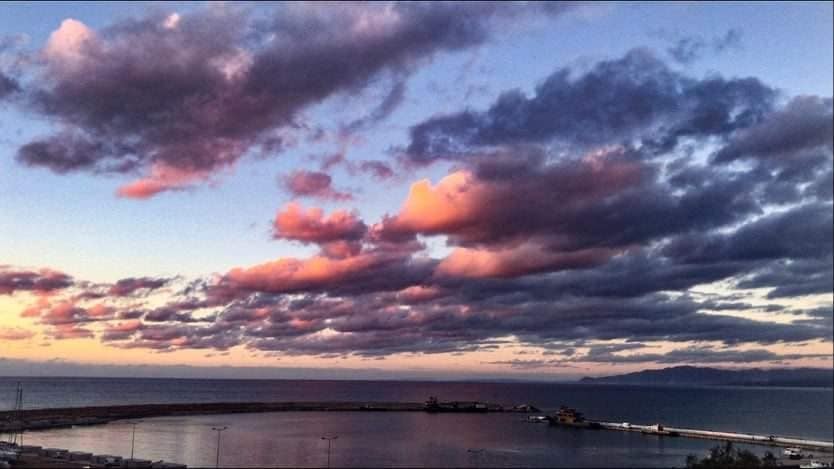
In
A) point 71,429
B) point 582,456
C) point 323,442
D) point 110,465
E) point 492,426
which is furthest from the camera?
point 492,426

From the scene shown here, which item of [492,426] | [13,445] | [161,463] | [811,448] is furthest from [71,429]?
[811,448]

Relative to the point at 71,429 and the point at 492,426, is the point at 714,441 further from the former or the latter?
the point at 71,429

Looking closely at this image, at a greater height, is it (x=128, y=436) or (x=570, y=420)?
(x=128, y=436)

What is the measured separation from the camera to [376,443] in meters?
131

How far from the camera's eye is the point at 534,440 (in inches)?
5630

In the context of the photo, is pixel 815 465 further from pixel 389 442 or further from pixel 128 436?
pixel 128 436

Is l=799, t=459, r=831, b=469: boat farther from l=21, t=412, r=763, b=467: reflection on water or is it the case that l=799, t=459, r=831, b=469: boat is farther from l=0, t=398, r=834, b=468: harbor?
l=21, t=412, r=763, b=467: reflection on water

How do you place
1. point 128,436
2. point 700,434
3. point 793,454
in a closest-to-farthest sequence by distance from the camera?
point 793,454
point 128,436
point 700,434

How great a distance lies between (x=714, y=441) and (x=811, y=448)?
22382mm

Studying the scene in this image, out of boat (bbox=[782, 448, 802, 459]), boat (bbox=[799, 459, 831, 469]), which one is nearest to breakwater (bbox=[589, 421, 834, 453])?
boat (bbox=[782, 448, 802, 459])

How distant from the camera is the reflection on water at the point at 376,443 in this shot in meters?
107

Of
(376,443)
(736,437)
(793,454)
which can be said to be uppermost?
(793,454)

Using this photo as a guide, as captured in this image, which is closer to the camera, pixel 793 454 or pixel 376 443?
pixel 793 454

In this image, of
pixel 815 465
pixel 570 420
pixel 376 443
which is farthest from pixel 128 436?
pixel 815 465
